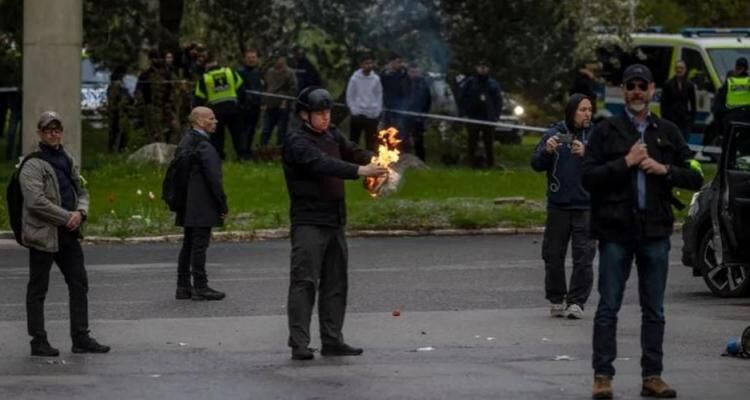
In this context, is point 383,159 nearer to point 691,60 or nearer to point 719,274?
point 719,274

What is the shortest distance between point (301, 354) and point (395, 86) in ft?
63.0

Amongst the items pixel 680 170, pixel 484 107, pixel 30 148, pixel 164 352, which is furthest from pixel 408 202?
pixel 680 170

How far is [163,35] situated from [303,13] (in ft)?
7.61

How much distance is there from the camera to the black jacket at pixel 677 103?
3319cm

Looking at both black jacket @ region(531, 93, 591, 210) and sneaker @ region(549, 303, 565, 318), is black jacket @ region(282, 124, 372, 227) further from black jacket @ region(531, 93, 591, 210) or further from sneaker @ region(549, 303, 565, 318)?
sneaker @ region(549, 303, 565, 318)

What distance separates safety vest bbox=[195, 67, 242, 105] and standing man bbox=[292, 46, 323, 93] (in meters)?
2.74

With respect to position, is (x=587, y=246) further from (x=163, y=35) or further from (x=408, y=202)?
(x=163, y=35)

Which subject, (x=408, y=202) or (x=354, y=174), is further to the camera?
(x=408, y=202)

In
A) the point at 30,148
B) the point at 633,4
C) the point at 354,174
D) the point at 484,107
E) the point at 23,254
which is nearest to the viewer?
the point at 354,174

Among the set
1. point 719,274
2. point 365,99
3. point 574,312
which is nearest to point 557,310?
point 574,312

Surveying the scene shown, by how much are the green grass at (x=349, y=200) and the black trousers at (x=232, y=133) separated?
505mm

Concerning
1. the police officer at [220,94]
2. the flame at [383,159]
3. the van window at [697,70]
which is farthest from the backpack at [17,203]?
the van window at [697,70]

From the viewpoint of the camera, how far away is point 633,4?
122 ft

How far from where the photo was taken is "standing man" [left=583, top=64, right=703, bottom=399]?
1131 cm
